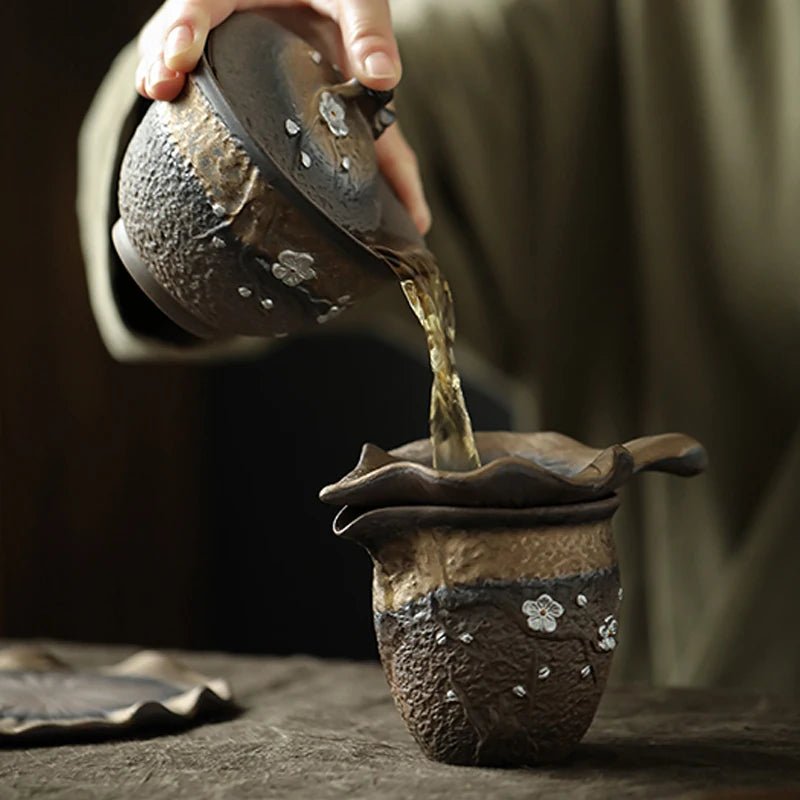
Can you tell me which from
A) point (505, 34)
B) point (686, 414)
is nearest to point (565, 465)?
point (686, 414)

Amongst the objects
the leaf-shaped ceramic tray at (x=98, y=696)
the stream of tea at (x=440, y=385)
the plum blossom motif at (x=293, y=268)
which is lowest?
the leaf-shaped ceramic tray at (x=98, y=696)

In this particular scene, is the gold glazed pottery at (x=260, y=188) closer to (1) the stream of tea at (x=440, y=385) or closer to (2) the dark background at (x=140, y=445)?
(1) the stream of tea at (x=440, y=385)

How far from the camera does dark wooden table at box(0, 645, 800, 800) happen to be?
0.87 metres

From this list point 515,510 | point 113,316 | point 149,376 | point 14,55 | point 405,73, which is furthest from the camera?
point 149,376

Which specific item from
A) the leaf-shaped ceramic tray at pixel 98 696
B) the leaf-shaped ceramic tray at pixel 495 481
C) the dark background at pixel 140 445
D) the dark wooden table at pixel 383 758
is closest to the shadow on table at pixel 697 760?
the dark wooden table at pixel 383 758

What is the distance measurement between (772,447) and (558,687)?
0.70 metres

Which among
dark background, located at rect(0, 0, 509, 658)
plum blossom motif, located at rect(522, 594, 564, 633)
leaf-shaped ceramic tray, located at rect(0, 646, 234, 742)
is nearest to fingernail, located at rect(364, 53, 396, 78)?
plum blossom motif, located at rect(522, 594, 564, 633)

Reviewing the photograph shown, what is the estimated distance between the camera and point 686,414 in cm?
154

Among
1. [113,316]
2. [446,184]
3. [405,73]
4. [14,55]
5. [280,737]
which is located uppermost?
[14,55]

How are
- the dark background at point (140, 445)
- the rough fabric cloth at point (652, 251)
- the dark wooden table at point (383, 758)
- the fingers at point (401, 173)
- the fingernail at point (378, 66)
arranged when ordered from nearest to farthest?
the dark wooden table at point (383, 758) → the fingernail at point (378, 66) → the fingers at point (401, 173) → the rough fabric cloth at point (652, 251) → the dark background at point (140, 445)

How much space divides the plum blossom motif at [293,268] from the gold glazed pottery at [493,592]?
0.12 meters

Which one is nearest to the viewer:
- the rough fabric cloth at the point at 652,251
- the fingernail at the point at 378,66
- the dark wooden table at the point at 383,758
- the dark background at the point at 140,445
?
the dark wooden table at the point at 383,758

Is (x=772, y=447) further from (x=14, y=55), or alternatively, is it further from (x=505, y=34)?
(x=14, y=55)

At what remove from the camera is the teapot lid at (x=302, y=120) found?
2.98 ft
